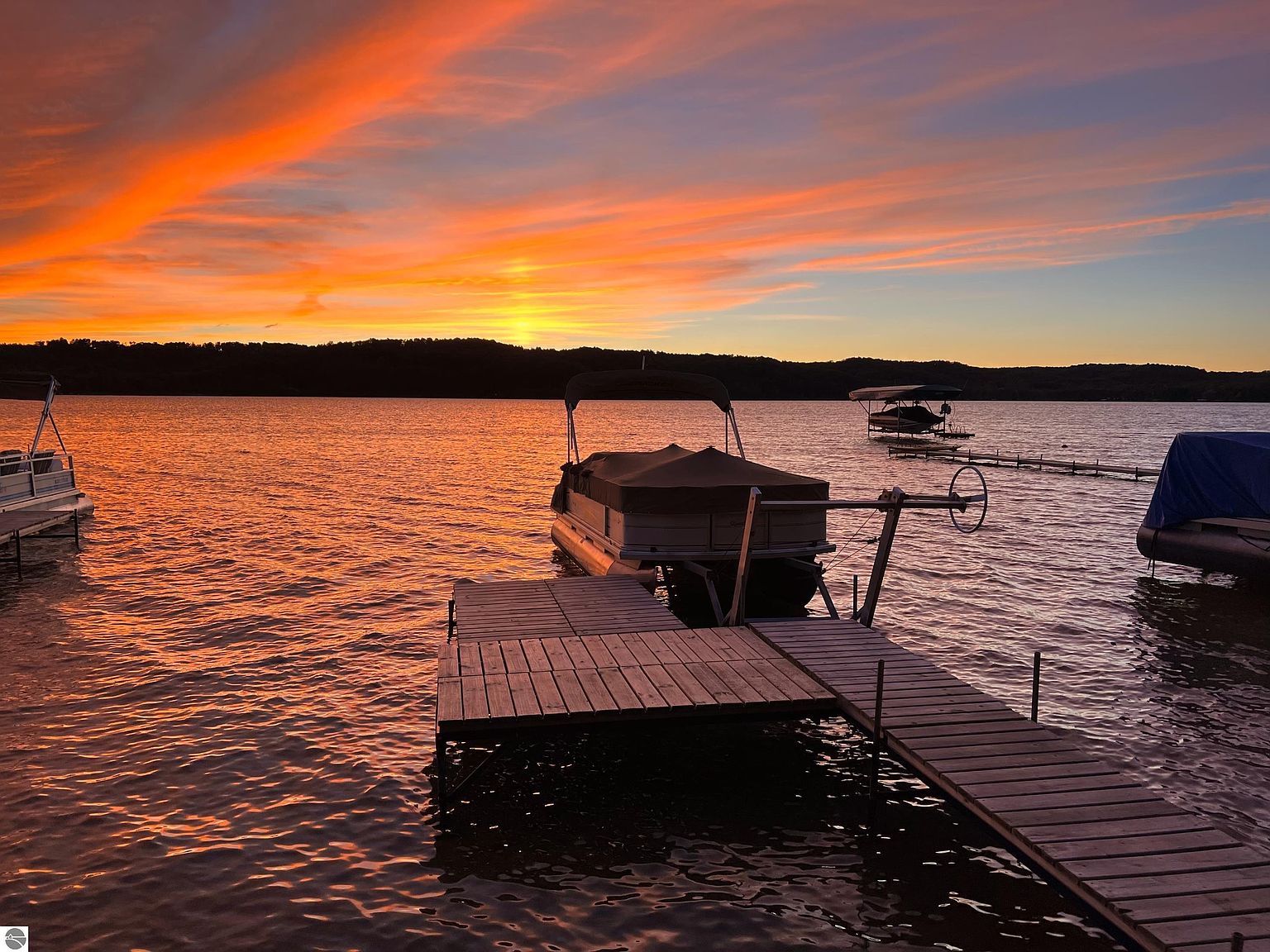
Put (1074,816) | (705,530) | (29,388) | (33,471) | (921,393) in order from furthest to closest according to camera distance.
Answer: (921,393)
(33,471)
(29,388)
(705,530)
(1074,816)

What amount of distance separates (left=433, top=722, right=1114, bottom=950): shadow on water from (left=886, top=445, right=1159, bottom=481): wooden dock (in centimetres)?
5031

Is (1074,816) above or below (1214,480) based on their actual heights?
below

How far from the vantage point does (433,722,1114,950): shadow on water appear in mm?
7848

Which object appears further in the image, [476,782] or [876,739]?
[476,782]

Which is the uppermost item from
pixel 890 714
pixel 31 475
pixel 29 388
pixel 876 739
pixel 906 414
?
pixel 29 388

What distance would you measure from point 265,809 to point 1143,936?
8.82m

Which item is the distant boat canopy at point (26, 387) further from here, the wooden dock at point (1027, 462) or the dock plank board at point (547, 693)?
the wooden dock at point (1027, 462)

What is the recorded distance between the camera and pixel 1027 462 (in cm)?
6203

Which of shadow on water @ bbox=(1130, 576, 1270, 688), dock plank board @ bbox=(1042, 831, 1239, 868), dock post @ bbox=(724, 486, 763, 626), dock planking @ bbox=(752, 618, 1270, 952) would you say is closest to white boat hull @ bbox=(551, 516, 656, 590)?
dock post @ bbox=(724, 486, 763, 626)

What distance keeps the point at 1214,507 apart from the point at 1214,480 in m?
0.70

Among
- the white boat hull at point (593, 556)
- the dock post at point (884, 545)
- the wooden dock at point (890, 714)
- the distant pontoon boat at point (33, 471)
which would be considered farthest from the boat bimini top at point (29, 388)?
the dock post at point (884, 545)

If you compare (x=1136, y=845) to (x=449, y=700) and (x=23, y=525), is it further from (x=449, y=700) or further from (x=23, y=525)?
(x=23, y=525)

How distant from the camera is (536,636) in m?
12.5

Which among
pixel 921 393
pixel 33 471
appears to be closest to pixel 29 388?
pixel 33 471
